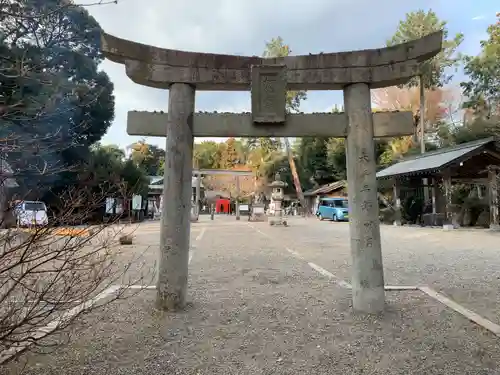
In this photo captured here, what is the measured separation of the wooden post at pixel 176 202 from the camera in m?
4.51

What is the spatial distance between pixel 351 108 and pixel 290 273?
3.63m

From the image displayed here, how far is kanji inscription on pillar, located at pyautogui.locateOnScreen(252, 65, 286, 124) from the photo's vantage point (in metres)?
4.69

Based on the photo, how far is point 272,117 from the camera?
4.69 metres

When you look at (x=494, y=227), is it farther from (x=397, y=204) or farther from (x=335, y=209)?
(x=335, y=209)

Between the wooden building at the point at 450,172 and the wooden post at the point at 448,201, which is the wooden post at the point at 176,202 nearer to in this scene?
the wooden building at the point at 450,172

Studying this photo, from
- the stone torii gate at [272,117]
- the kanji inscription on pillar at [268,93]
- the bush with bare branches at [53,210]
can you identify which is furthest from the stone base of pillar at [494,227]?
the kanji inscription on pillar at [268,93]

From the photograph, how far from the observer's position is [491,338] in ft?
12.2

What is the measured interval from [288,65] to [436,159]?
16517 millimetres

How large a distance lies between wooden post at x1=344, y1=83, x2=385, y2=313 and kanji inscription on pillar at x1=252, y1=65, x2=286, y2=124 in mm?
854

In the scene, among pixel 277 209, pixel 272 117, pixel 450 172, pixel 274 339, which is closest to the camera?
pixel 274 339

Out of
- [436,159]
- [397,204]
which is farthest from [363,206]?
[397,204]

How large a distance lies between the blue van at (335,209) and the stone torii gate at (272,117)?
23279 millimetres

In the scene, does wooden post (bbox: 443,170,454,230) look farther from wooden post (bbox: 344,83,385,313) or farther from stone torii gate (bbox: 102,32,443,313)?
wooden post (bbox: 344,83,385,313)

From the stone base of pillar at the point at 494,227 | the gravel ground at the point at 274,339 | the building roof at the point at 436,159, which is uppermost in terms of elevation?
the building roof at the point at 436,159
